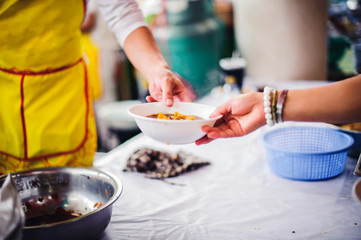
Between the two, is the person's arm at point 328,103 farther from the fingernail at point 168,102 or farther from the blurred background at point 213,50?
the blurred background at point 213,50

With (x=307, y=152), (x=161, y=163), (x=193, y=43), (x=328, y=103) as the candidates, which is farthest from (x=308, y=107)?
(x=193, y=43)

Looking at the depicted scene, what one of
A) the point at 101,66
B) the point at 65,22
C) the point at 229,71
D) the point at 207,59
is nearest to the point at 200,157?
the point at 65,22

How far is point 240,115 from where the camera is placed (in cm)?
119

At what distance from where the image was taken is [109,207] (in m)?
0.95

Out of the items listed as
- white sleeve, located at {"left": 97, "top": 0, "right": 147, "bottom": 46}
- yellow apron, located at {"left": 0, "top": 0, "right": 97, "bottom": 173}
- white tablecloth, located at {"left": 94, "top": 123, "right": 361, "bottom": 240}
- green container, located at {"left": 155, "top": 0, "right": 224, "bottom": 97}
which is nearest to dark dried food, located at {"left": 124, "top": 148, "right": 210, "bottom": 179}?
white tablecloth, located at {"left": 94, "top": 123, "right": 361, "bottom": 240}

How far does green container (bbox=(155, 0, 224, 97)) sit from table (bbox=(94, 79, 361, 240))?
213 cm

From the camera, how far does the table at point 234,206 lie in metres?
1.08

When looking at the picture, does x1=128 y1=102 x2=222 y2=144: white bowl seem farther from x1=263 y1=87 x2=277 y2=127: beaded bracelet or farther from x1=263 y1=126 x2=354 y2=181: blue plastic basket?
x1=263 y1=126 x2=354 y2=181: blue plastic basket

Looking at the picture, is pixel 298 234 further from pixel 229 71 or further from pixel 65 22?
pixel 229 71

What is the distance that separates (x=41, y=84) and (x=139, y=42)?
423 millimetres

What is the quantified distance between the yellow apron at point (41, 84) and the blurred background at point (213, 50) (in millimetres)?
1343

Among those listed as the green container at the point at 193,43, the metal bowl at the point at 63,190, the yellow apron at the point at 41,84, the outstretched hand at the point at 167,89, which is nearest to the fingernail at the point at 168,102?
the outstretched hand at the point at 167,89

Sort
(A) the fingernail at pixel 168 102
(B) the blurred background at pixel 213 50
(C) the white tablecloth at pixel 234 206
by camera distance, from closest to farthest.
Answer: (C) the white tablecloth at pixel 234 206 < (A) the fingernail at pixel 168 102 < (B) the blurred background at pixel 213 50

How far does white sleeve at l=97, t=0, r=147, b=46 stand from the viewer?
57.4 inches
